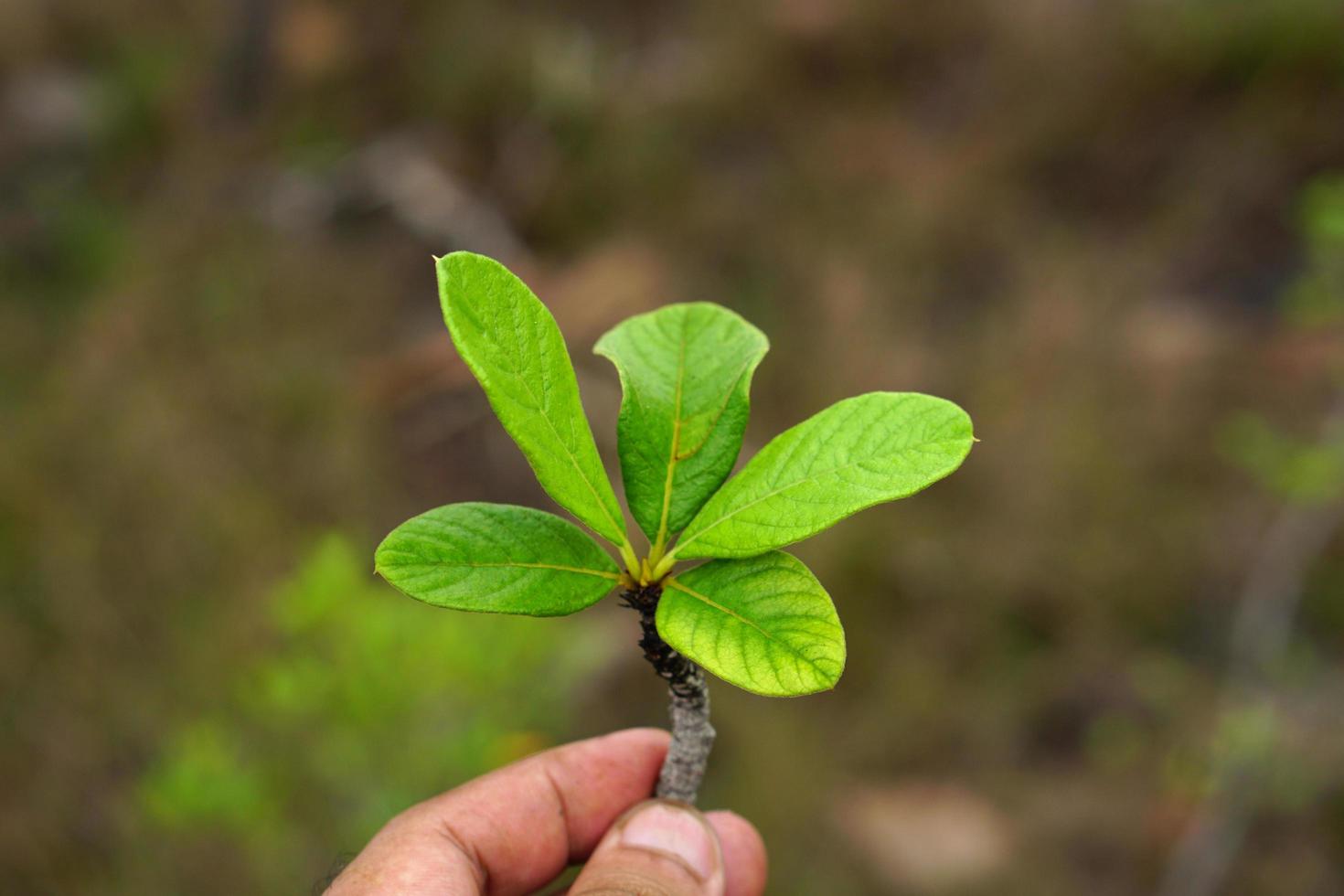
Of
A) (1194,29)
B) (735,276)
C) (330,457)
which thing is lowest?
(330,457)

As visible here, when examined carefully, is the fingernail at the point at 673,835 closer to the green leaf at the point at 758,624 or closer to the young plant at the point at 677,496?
the young plant at the point at 677,496

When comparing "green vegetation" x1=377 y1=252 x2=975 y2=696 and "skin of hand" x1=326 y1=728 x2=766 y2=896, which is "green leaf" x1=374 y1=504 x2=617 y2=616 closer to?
"green vegetation" x1=377 y1=252 x2=975 y2=696

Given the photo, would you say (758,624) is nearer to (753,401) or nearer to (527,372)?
(527,372)

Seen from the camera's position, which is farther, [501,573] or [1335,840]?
[1335,840]

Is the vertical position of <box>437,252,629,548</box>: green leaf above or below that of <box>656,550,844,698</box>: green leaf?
above

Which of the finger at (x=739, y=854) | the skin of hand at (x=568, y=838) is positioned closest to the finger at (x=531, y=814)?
the skin of hand at (x=568, y=838)

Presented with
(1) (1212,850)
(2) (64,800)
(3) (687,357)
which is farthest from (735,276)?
(3) (687,357)

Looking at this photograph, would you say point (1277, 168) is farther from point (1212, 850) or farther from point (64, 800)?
point (64, 800)

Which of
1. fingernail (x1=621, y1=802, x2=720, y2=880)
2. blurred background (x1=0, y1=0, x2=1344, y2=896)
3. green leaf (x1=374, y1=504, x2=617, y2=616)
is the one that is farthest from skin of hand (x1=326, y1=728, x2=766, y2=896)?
green leaf (x1=374, y1=504, x2=617, y2=616)

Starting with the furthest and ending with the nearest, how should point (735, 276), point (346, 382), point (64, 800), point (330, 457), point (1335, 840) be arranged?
point (735, 276) → point (346, 382) → point (330, 457) → point (1335, 840) → point (64, 800)
